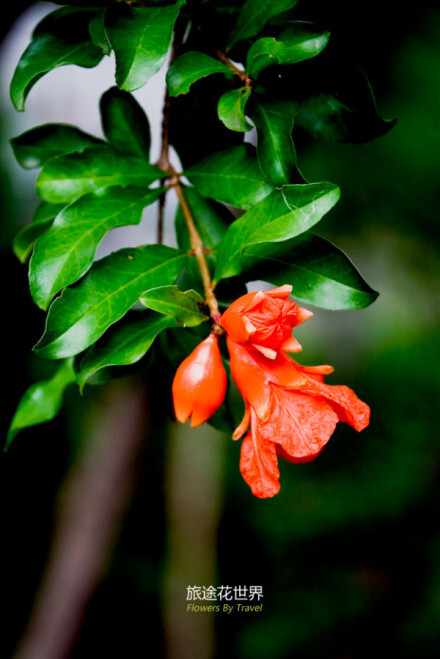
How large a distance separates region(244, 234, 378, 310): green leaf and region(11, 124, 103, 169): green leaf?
278 mm

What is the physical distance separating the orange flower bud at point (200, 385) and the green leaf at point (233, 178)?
0.55 ft

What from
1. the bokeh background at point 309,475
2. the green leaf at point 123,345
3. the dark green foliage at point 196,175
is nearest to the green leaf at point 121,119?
the dark green foliage at point 196,175

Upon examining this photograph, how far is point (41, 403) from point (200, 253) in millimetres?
306

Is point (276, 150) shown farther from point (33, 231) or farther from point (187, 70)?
point (33, 231)

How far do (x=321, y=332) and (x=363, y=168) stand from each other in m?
0.42

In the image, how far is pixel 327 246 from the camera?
51 centimetres

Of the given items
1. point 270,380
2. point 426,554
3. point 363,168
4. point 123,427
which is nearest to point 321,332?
point 363,168

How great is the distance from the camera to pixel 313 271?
0.51m

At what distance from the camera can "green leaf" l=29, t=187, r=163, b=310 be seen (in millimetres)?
493

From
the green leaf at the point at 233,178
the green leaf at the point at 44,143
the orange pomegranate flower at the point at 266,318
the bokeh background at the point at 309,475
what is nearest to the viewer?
the orange pomegranate flower at the point at 266,318

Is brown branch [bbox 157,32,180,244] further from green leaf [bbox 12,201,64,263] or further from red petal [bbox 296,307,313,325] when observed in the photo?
red petal [bbox 296,307,313,325]

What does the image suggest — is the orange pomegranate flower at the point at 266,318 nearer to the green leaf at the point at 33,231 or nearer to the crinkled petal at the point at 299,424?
the crinkled petal at the point at 299,424

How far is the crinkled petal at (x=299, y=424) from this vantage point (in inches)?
17.1

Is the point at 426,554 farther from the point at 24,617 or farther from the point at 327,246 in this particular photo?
the point at 327,246
